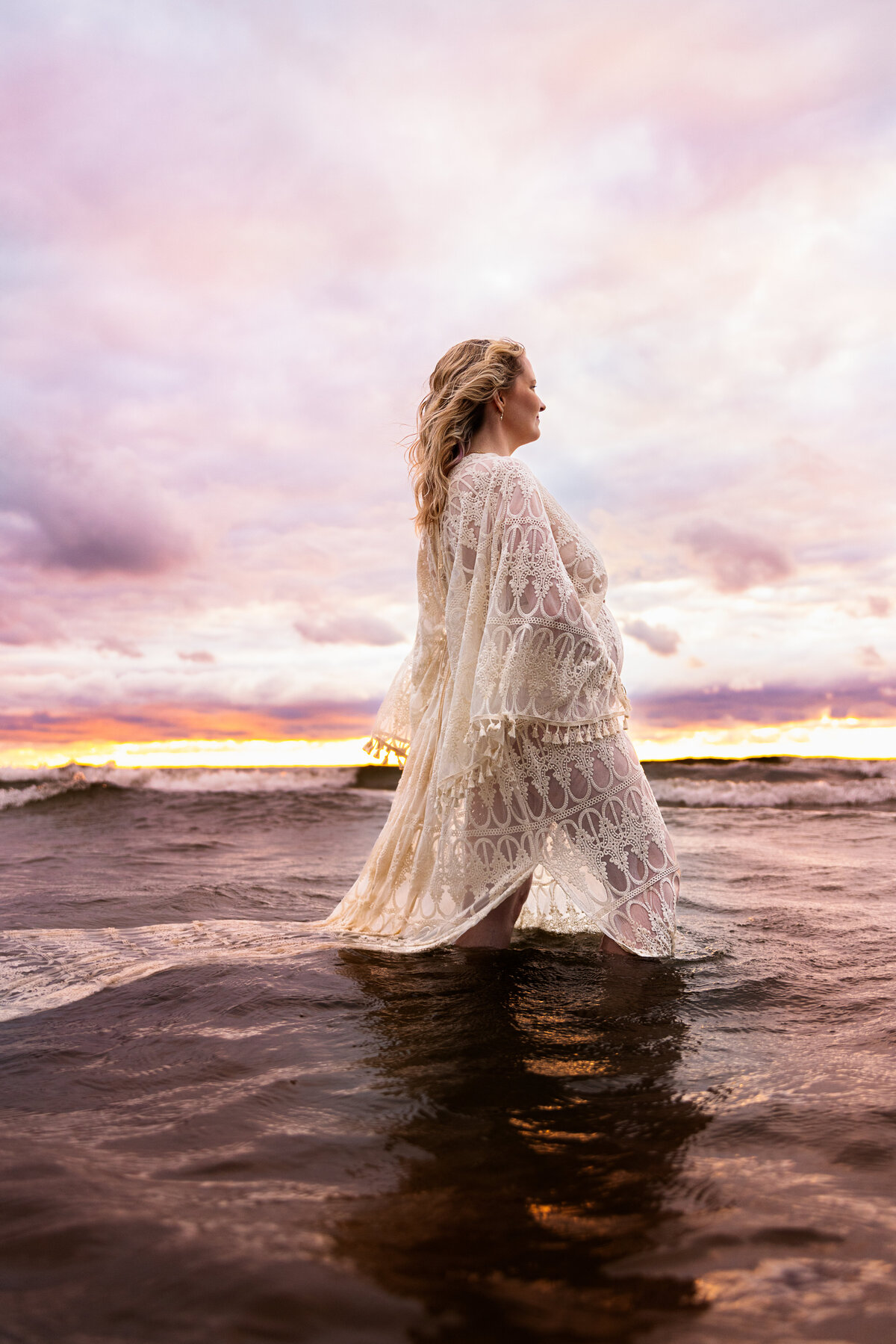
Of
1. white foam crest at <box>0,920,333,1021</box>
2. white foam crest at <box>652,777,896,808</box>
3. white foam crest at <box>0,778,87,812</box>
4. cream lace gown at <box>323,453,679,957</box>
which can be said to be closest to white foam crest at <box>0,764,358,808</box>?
white foam crest at <box>0,778,87,812</box>

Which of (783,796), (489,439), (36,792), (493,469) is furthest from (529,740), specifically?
(36,792)

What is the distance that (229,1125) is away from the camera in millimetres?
1793

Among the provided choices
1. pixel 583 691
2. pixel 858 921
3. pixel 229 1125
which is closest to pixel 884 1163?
pixel 229 1125

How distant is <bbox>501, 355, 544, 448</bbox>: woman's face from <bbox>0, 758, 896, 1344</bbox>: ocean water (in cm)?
213

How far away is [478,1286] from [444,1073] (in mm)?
881

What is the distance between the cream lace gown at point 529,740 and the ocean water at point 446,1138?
11.0 inches

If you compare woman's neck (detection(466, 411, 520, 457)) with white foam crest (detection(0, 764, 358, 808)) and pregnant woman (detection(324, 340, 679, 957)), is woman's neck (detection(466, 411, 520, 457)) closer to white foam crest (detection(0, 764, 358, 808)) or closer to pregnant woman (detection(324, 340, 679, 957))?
pregnant woman (detection(324, 340, 679, 957))

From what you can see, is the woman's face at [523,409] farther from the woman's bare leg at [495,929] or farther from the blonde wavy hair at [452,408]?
the woman's bare leg at [495,929]

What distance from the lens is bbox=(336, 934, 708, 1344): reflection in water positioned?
118 centimetres

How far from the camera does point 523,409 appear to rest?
335 cm

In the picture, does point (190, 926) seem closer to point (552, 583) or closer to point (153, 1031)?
point (153, 1031)

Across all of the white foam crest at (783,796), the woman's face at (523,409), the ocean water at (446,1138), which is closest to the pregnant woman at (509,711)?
the woman's face at (523,409)

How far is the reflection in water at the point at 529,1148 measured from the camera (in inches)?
46.4

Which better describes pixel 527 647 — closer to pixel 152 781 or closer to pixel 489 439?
pixel 489 439
